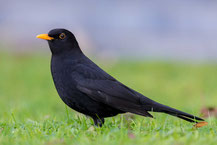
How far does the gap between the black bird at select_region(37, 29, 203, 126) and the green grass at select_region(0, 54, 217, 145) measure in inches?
6.6

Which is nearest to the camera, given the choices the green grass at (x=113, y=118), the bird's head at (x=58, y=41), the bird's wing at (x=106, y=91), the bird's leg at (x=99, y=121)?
the green grass at (x=113, y=118)

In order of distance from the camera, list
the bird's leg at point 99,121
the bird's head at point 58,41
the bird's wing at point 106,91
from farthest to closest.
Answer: the bird's head at point 58,41, the bird's leg at point 99,121, the bird's wing at point 106,91

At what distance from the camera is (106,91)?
4.93 meters

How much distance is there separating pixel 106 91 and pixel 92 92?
19cm

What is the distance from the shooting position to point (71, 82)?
16.0ft

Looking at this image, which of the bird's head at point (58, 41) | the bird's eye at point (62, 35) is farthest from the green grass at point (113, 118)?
the bird's eye at point (62, 35)

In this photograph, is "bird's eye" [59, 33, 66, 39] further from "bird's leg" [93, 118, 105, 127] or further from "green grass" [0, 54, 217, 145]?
"bird's leg" [93, 118, 105, 127]

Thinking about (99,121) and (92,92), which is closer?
(92,92)

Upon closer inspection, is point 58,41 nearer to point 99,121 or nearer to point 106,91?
point 106,91

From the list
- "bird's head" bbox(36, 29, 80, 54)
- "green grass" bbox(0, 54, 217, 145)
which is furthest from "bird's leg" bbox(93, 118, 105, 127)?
"bird's head" bbox(36, 29, 80, 54)

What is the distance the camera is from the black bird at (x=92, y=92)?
484 cm

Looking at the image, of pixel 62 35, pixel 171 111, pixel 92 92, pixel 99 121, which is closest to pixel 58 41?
pixel 62 35

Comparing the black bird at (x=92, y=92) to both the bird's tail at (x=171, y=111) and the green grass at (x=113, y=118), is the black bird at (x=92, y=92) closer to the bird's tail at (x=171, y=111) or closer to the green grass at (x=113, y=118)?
the bird's tail at (x=171, y=111)

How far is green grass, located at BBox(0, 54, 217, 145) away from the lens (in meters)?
4.11
